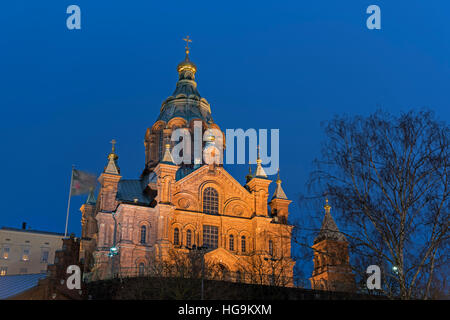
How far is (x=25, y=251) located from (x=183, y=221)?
48.5 m

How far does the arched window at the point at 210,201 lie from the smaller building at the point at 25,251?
42.6 m

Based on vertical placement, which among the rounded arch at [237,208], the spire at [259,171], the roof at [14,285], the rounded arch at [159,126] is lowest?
the roof at [14,285]

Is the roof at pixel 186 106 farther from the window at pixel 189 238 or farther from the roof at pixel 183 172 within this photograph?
the window at pixel 189 238

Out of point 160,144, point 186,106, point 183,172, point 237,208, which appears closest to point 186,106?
point 186,106

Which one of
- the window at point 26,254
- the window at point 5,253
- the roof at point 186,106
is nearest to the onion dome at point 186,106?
the roof at point 186,106

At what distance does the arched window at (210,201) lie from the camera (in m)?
63.3

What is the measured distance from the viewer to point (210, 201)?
63.8m

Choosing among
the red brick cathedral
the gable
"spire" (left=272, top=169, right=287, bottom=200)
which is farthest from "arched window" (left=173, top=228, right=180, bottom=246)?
"spire" (left=272, top=169, right=287, bottom=200)

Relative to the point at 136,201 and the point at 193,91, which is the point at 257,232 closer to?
the point at 136,201

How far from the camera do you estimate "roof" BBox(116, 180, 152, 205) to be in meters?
64.1

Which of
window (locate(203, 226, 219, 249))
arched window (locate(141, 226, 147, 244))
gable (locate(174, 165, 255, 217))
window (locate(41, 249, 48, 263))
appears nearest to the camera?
arched window (locate(141, 226, 147, 244))

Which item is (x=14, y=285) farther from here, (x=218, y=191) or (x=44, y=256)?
(x=44, y=256)

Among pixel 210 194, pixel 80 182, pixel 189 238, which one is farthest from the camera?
pixel 210 194

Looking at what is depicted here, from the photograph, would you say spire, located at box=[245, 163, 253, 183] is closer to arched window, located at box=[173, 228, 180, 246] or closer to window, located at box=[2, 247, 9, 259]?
arched window, located at box=[173, 228, 180, 246]
